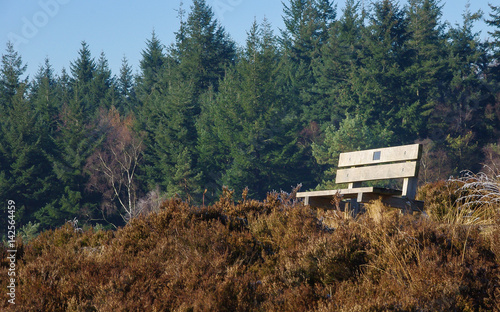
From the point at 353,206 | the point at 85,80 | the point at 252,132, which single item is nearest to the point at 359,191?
the point at 353,206

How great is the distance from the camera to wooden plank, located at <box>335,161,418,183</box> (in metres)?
7.56

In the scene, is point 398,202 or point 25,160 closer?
point 398,202

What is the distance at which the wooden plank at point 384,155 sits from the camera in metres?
7.65

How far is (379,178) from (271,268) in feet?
11.3

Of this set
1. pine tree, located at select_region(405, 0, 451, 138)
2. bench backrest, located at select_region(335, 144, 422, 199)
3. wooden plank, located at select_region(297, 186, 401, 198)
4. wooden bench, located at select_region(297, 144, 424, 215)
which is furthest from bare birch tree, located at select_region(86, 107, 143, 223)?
wooden plank, located at select_region(297, 186, 401, 198)

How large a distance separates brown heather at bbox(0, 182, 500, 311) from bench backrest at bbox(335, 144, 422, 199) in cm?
180

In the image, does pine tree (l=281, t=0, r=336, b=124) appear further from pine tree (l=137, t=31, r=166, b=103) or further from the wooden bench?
the wooden bench

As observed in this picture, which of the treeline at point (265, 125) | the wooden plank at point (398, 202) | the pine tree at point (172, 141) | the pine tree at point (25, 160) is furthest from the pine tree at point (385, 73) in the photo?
the wooden plank at point (398, 202)

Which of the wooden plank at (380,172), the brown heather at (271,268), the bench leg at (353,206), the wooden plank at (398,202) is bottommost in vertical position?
the brown heather at (271,268)

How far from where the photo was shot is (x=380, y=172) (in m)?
8.16

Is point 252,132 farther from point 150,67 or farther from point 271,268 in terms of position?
point 271,268

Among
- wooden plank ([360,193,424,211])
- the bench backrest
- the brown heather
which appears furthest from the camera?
the bench backrest

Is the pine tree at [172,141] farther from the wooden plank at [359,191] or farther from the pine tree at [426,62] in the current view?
the wooden plank at [359,191]

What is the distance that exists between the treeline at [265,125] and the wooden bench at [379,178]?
35.3m
